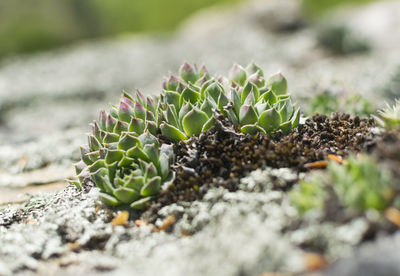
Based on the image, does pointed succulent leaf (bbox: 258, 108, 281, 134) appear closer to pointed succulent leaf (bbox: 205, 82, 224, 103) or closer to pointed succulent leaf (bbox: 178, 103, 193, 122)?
pointed succulent leaf (bbox: 205, 82, 224, 103)

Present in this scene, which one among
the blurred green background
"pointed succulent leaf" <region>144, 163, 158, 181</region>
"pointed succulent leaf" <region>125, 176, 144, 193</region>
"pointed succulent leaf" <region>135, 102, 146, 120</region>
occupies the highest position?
the blurred green background

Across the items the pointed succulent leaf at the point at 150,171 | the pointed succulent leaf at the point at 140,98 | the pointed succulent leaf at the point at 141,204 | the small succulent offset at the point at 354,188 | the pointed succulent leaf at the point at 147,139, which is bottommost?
the small succulent offset at the point at 354,188

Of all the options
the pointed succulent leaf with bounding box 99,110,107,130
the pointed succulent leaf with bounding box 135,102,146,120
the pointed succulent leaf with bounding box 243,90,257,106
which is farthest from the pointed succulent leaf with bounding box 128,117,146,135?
the pointed succulent leaf with bounding box 243,90,257,106

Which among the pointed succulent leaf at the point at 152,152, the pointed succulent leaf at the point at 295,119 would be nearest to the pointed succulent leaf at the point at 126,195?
the pointed succulent leaf at the point at 152,152

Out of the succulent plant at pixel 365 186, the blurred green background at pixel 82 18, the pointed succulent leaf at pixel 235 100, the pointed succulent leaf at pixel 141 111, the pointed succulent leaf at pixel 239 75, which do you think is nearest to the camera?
the succulent plant at pixel 365 186

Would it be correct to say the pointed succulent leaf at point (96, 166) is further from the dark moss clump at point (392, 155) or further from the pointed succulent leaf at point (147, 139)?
the dark moss clump at point (392, 155)

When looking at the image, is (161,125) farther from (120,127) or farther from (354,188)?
(354,188)

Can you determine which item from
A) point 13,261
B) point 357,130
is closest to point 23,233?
point 13,261

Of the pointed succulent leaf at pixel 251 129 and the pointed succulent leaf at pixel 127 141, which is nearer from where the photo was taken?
the pointed succulent leaf at pixel 127 141
